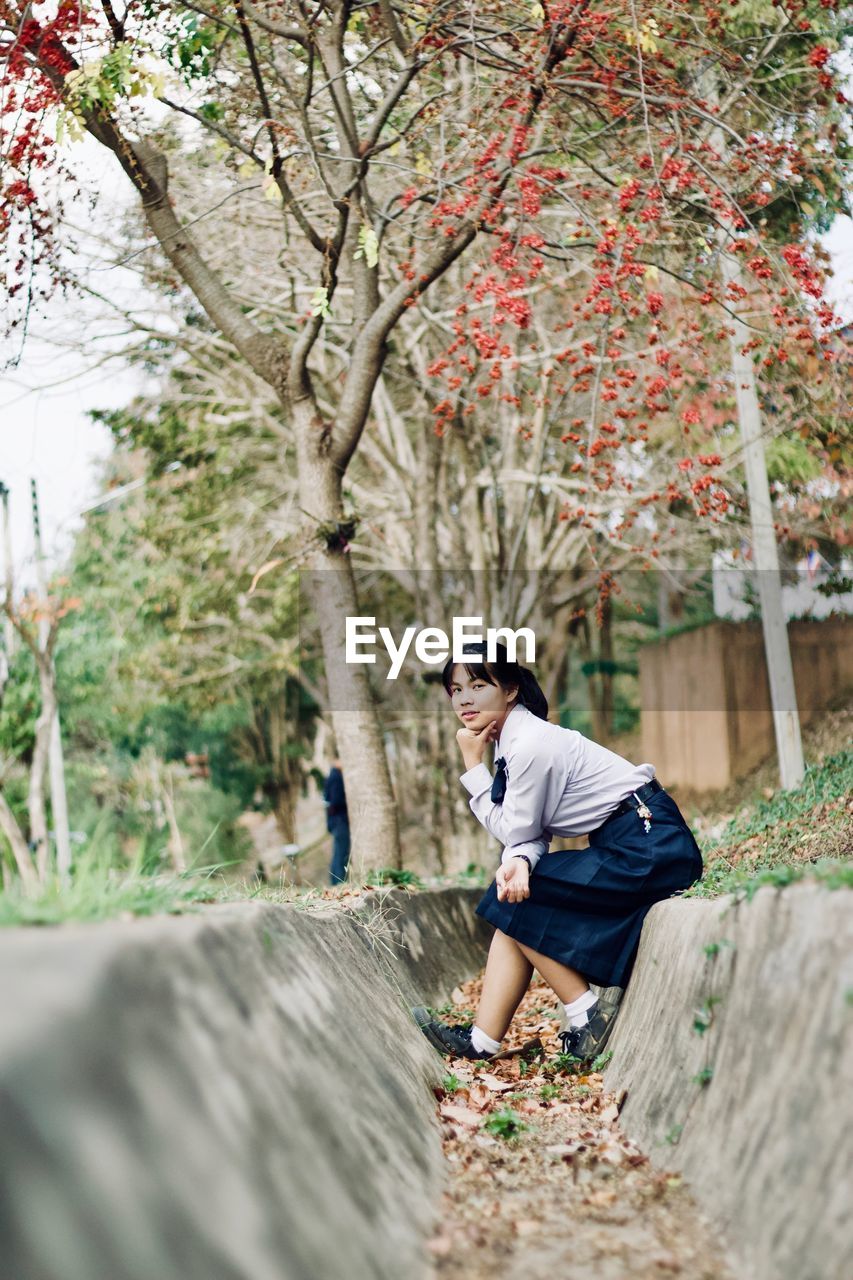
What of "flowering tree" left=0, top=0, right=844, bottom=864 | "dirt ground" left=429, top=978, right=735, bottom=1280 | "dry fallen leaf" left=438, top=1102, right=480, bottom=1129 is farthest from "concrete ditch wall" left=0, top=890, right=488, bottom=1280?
"flowering tree" left=0, top=0, right=844, bottom=864

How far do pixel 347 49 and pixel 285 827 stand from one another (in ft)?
58.2

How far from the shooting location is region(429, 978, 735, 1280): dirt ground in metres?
3.04

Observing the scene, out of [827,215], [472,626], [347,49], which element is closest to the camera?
[827,215]

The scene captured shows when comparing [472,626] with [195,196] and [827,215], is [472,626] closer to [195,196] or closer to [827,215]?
[195,196]

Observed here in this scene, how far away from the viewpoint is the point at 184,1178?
2.37 m

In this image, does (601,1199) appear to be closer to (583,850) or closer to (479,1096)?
(479,1096)

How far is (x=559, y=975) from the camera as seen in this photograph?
545 cm

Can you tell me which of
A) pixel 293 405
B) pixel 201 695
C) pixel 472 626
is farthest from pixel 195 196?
pixel 201 695

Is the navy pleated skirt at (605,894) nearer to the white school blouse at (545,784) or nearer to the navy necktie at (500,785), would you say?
the white school blouse at (545,784)

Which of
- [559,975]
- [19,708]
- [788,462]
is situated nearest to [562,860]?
[559,975]

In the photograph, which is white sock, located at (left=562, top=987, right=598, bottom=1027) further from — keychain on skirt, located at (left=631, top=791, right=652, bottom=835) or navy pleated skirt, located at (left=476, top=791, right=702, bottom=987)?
keychain on skirt, located at (left=631, top=791, right=652, bottom=835)

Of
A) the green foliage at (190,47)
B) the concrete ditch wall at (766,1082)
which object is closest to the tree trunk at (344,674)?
the green foliage at (190,47)

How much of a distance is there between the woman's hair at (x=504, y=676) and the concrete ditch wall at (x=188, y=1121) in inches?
83.8

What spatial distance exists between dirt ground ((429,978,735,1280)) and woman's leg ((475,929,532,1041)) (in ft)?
0.75
